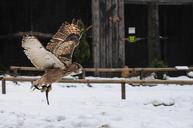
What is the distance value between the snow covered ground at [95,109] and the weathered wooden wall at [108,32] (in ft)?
10.4

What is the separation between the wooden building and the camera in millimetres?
16094

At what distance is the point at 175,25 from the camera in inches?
720

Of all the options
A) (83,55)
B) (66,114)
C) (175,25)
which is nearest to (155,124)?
(66,114)

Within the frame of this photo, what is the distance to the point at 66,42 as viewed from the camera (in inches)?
198

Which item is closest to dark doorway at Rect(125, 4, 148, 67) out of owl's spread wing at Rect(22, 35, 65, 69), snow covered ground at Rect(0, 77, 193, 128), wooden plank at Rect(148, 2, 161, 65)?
wooden plank at Rect(148, 2, 161, 65)

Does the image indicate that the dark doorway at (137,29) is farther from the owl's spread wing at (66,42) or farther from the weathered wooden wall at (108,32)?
the owl's spread wing at (66,42)

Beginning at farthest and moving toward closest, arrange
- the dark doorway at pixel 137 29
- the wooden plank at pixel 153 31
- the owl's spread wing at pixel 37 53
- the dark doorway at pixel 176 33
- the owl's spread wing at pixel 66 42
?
the dark doorway at pixel 176 33
the dark doorway at pixel 137 29
the wooden plank at pixel 153 31
the owl's spread wing at pixel 66 42
the owl's spread wing at pixel 37 53

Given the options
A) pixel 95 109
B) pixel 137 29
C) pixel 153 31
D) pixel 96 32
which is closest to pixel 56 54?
pixel 95 109

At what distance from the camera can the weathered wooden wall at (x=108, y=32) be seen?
16.0m

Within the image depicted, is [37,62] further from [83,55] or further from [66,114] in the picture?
[83,55]

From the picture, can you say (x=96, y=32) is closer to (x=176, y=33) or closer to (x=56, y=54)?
(x=176, y=33)

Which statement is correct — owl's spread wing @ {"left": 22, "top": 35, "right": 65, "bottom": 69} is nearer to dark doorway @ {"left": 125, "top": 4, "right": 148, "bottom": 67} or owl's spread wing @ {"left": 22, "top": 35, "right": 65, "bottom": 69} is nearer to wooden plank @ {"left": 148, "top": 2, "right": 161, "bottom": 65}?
wooden plank @ {"left": 148, "top": 2, "right": 161, "bottom": 65}

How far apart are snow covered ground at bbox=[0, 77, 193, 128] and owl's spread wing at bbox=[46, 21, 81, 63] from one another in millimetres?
3999

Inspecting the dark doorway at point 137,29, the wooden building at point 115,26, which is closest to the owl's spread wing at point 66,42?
the wooden building at point 115,26
